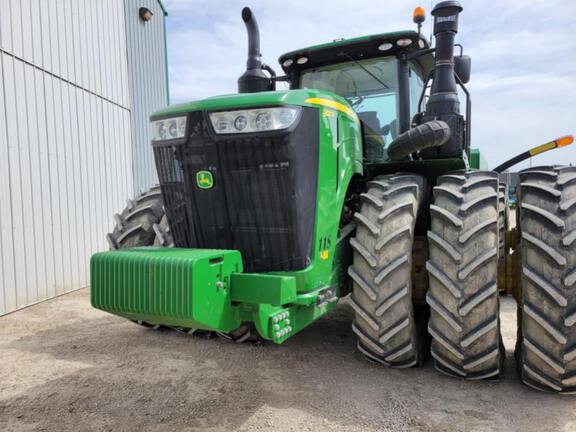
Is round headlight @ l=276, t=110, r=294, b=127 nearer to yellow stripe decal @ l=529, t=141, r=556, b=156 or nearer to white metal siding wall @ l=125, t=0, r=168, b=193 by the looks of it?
yellow stripe decal @ l=529, t=141, r=556, b=156

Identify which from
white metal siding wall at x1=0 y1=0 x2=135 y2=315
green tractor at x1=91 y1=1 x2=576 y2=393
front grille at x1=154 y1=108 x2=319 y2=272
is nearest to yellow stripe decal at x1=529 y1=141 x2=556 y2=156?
green tractor at x1=91 y1=1 x2=576 y2=393

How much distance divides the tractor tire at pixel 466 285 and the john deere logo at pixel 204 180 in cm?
140

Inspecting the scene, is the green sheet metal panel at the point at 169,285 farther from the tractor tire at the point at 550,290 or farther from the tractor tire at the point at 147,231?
the tractor tire at the point at 550,290

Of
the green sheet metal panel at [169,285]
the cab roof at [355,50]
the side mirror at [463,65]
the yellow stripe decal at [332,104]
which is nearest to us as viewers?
the green sheet metal panel at [169,285]

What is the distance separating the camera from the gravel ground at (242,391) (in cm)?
245

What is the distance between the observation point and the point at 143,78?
9.05 metres

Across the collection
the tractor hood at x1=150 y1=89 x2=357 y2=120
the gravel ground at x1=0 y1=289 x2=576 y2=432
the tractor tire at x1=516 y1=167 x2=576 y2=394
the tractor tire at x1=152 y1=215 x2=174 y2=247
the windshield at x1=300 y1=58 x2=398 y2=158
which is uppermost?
the windshield at x1=300 y1=58 x2=398 y2=158

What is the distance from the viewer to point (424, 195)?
11.0 ft

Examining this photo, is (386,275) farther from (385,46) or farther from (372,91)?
(385,46)

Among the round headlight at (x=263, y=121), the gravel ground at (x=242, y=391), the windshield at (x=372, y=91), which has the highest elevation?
the windshield at (x=372, y=91)

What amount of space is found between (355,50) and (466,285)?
89.5 inches

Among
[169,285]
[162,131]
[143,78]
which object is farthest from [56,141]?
[169,285]

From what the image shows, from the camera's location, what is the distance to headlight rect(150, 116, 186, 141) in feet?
8.83

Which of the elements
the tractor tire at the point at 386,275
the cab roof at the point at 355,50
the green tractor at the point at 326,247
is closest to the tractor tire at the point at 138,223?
the green tractor at the point at 326,247
